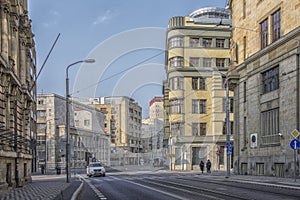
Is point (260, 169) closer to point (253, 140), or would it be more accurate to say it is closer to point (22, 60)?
point (253, 140)

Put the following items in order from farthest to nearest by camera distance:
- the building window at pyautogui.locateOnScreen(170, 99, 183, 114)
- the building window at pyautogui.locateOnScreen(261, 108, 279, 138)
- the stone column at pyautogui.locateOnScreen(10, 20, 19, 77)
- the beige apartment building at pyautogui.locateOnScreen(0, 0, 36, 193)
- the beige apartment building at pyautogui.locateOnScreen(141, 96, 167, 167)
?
the beige apartment building at pyautogui.locateOnScreen(141, 96, 167, 167) → the building window at pyautogui.locateOnScreen(170, 99, 183, 114) → the building window at pyautogui.locateOnScreen(261, 108, 279, 138) → the stone column at pyautogui.locateOnScreen(10, 20, 19, 77) → the beige apartment building at pyautogui.locateOnScreen(0, 0, 36, 193)

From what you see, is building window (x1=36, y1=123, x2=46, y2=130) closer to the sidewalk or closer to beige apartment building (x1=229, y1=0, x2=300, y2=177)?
beige apartment building (x1=229, y1=0, x2=300, y2=177)

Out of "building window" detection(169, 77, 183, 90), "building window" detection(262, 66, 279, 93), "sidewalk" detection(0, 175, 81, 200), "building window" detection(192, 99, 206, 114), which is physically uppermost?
"building window" detection(169, 77, 183, 90)

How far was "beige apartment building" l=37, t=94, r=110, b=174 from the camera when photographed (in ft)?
275

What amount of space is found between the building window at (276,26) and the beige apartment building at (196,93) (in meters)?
26.1

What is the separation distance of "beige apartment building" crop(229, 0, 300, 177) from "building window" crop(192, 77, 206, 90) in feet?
57.9

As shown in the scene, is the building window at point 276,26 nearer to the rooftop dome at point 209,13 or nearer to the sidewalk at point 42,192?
the sidewalk at point 42,192

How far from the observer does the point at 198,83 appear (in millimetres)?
62625

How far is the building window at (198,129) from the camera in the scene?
203ft

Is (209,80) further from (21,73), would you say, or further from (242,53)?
(21,73)

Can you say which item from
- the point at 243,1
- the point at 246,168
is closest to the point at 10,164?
the point at 246,168

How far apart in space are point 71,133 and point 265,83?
5896 cm

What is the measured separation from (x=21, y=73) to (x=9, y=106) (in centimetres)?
580

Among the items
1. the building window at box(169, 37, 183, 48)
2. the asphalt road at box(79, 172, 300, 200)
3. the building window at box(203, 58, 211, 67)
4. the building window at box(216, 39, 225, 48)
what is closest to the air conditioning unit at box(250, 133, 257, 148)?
the asphalt road at box(79, 172, 300, 200)
